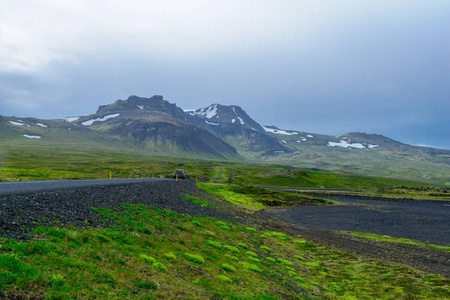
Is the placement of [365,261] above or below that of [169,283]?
below

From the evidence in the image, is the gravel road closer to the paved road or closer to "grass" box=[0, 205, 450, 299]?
"grass" box=[0, 205, 450, 299]

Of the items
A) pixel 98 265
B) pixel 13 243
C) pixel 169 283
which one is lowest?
pixel 169 283

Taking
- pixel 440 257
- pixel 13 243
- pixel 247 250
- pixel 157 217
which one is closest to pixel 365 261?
pixel 440 257

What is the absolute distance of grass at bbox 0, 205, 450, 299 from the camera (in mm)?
10602

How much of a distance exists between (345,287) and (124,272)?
1899 centimetres

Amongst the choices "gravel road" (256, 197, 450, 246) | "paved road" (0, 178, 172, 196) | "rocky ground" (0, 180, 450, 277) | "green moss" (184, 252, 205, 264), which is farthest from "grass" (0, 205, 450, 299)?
"gravel road" (256, 197, 450, 246)

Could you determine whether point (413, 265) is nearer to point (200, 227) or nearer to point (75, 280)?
point (200, 227)

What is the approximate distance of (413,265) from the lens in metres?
27.6

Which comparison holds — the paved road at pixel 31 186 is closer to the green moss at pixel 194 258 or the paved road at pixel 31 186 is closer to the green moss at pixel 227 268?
the green moss at pixel 194 258

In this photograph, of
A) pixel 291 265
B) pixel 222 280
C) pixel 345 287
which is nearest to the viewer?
pixel 222 280

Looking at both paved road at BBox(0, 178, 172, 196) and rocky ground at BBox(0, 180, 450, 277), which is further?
paved road at BBox(0, 178, 172, 196)

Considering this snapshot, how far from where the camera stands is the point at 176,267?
16.2 metres

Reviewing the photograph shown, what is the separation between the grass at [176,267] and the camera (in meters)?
10.6

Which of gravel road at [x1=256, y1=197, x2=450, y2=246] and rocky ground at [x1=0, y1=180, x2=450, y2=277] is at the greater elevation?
rocky ground at [x1=0, y1=180, x2=450, y2=277]
